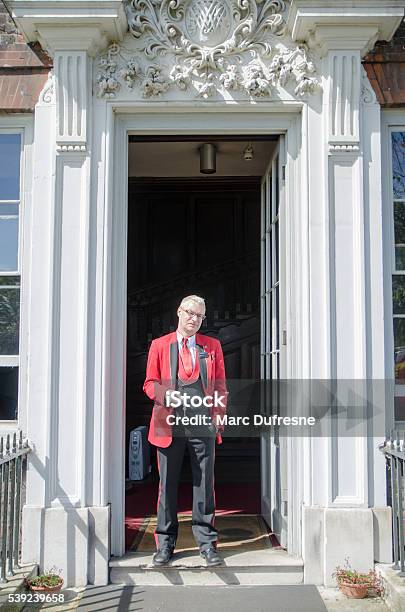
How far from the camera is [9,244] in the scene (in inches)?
206

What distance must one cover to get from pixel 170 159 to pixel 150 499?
3.58 m

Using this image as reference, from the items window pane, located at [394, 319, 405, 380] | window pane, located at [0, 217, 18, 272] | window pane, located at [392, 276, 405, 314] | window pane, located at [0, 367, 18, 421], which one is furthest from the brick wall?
window pane, located at [394, 319, 405, 380]

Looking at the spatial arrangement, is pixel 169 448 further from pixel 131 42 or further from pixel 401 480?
pixel 131 42

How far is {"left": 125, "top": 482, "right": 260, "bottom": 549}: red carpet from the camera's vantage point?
6145 mm

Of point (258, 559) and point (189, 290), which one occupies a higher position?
point (189, 290)

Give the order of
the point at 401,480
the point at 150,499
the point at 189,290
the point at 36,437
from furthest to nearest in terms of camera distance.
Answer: the point at 189,290 < the point at 150,499 < the point at 36,437 < the point at 401,480

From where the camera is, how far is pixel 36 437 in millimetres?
4801

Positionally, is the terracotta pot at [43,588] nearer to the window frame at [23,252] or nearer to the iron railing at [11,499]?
the iron railing at [11,499]

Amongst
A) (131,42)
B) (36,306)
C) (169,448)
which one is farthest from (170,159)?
(169,448)

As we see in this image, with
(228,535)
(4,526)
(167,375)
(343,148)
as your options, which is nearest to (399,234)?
(343,148)

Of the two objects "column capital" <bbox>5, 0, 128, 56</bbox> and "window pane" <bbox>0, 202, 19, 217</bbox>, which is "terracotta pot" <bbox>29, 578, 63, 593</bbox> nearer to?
"window pane" <bbox>0, 202, 19, 217</bbox>

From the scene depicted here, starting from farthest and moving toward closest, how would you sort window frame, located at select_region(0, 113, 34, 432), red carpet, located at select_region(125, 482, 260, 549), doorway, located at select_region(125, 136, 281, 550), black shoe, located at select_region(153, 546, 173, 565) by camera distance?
doorway, located at select_region(125, 136, 281, 550) < red carpet, located at select_region(125, 482, 260, 549) < window frame, located at select_region(0, 113, 34, 432) < black shoe, located at select_region(153, 546, 173, 565)

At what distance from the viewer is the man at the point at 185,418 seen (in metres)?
4.86

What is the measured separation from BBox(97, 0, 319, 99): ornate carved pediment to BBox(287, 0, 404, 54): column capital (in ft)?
0.58
